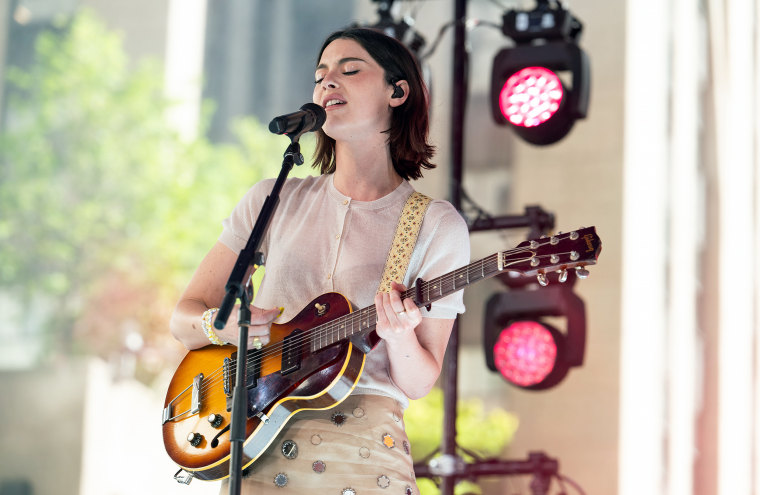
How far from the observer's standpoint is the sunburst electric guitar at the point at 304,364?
1827mm

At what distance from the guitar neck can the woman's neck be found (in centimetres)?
36

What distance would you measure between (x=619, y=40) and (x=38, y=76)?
12.8m

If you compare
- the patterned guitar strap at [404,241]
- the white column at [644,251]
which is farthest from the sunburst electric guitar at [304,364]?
the white column at [644,251]

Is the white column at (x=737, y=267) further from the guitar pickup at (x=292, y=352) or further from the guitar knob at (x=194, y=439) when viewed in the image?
the guitar knob at (x=194, y=439)

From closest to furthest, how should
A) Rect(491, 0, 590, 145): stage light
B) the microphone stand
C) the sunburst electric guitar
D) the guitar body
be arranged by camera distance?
the microphone stand → the sunburst electric guitar → the guitar body → Rect(491, 0, 590, 145): stage light

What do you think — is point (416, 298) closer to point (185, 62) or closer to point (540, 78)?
point (540, 78)

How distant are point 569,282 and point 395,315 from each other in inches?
67.9

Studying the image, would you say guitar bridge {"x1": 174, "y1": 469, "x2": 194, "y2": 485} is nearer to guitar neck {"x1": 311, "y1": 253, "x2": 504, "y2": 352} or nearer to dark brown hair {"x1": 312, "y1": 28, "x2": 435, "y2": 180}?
guitar neck {"x1": 311, "y1": 253, "x2": 504, "y2": 352}

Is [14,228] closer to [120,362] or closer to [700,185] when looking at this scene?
[120,362]

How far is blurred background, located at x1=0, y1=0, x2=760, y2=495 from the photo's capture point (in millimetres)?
5176

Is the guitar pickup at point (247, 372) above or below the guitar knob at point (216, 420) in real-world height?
above

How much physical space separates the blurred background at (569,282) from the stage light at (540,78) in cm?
2

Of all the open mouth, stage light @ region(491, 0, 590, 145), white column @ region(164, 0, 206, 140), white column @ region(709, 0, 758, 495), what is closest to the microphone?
the open mouth

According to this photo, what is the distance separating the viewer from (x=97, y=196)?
16.4m
